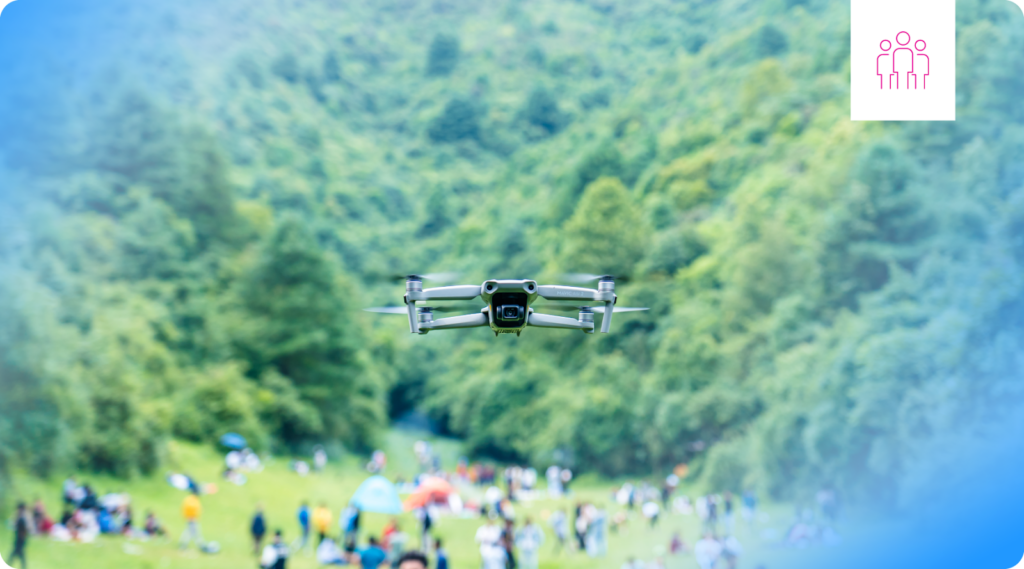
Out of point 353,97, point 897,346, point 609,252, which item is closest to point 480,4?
point 353,97

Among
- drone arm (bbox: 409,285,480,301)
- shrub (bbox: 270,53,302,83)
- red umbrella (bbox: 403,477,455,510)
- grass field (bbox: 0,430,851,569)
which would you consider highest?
shrub (bbox: 270,53,302,83)

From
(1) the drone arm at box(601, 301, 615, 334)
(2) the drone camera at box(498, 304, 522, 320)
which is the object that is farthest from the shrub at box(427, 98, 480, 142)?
(2) the drone camera at box(498, 304, 522, 320)

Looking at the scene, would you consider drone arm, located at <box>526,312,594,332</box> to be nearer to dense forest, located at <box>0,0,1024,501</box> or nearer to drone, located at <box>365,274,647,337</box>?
drone, located at <box>365,274,647,337</box>

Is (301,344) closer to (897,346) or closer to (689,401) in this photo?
(689,401)

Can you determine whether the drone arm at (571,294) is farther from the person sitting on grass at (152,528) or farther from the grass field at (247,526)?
the person sitting on grass at (152,528)

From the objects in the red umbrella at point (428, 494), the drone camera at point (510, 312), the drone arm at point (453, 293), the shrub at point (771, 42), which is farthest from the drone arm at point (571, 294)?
the shrub at point (771, 42)
